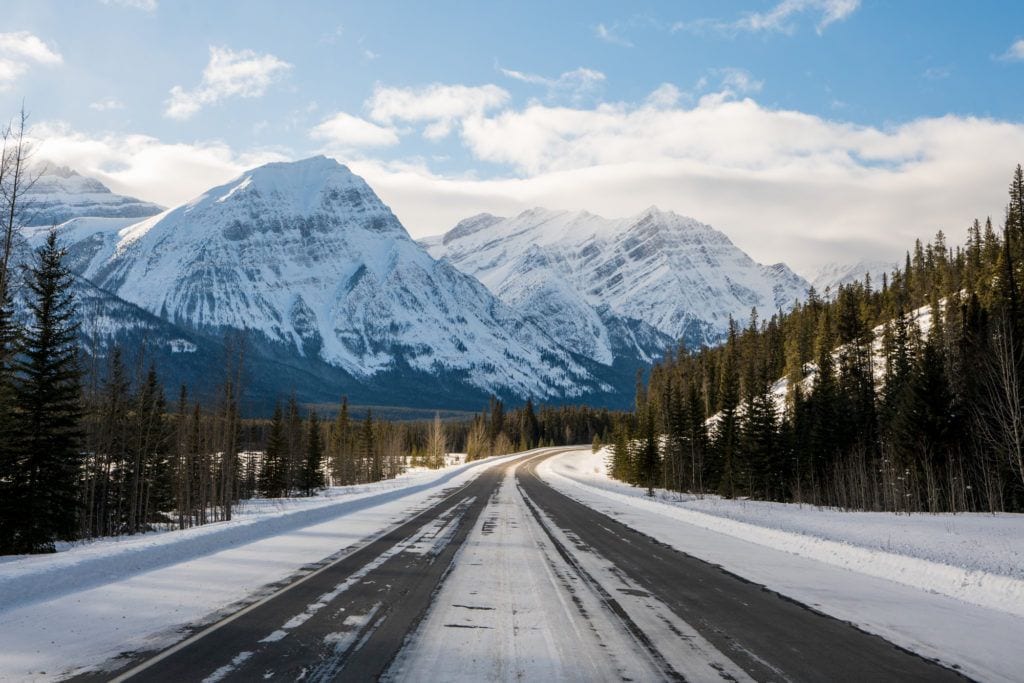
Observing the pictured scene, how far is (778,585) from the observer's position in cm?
1110

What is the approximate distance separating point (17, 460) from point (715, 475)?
61.6 metres

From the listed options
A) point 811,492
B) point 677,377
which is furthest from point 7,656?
point 677,377

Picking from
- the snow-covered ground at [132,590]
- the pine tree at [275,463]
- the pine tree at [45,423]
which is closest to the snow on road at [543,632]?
the snow-covered ground at [132,590]

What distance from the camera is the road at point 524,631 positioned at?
6.00 metres

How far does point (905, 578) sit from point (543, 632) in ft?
27.9

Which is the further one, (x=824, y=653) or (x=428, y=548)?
(x=428, y=548)

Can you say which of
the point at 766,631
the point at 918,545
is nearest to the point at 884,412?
the point at 918,545

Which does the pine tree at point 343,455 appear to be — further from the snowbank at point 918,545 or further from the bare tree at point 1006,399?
the bare tree at point 1006,399

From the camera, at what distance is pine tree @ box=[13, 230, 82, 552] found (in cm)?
2619

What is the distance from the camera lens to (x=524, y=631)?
24.2 feet

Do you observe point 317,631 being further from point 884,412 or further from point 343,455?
A: point 343,455

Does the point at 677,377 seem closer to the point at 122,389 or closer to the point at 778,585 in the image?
the point at 122,389

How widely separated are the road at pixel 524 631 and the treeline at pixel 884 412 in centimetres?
2785

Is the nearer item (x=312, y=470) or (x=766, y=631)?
(x=766, y=631)
